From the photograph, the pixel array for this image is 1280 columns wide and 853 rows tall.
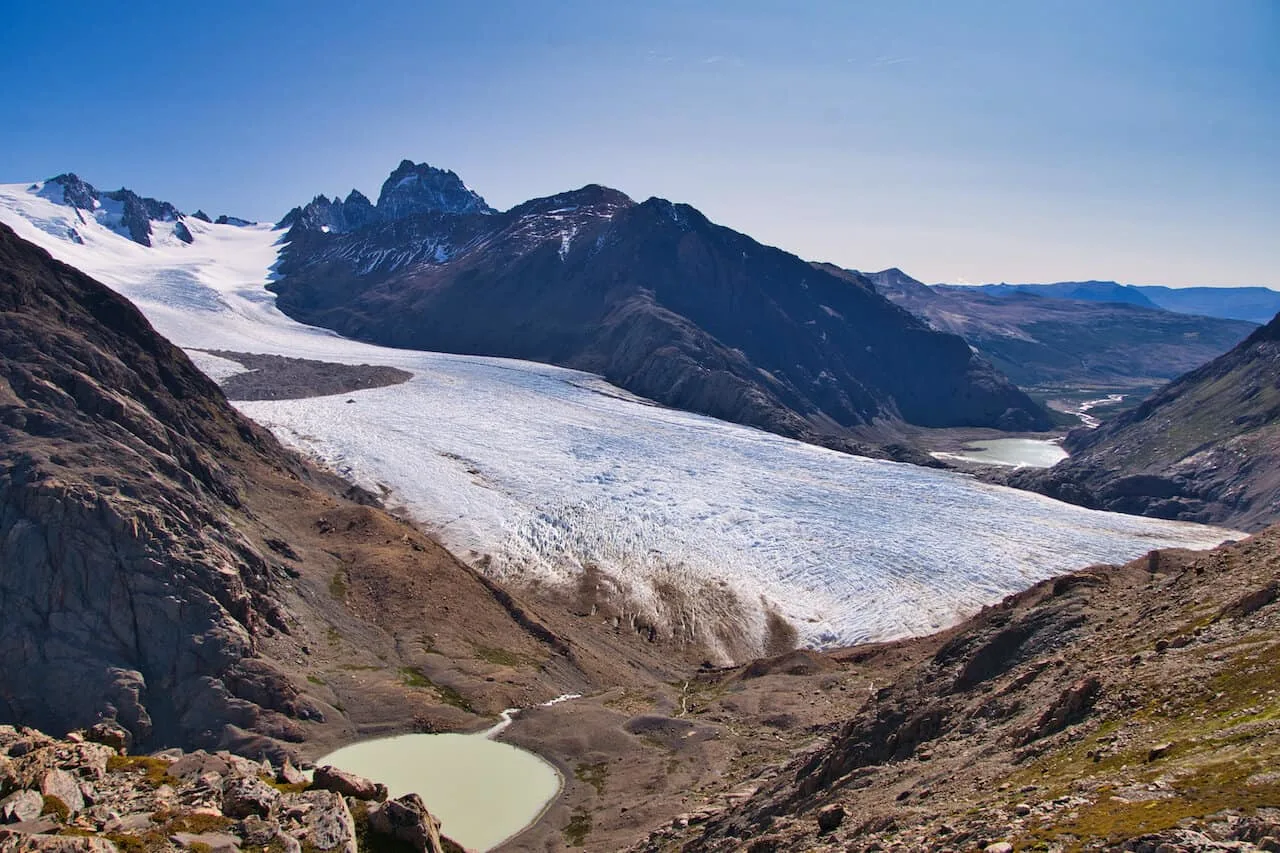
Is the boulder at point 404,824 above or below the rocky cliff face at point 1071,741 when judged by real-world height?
below

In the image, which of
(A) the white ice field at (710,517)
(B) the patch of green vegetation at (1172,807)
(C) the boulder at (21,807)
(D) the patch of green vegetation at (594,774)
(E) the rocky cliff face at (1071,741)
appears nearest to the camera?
(B) the patch of green vegetation at (1172,807)

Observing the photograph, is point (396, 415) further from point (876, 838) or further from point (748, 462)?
point (876, 838)

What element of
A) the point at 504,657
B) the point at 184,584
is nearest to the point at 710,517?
the point at 504,657

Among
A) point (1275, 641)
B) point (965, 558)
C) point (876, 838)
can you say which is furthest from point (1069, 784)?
point (965, 558)

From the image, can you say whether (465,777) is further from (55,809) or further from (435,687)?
(55,809)

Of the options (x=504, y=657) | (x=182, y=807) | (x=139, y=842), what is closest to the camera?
(x=139, y=842)

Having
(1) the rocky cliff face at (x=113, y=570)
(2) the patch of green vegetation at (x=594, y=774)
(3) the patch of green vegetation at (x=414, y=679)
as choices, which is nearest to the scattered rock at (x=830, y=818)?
(2) the patch of green vegetation at (x=594, y=774)

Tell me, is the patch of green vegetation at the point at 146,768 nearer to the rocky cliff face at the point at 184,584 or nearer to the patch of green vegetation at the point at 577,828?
the patch of green vegetation at the point at 577,828
